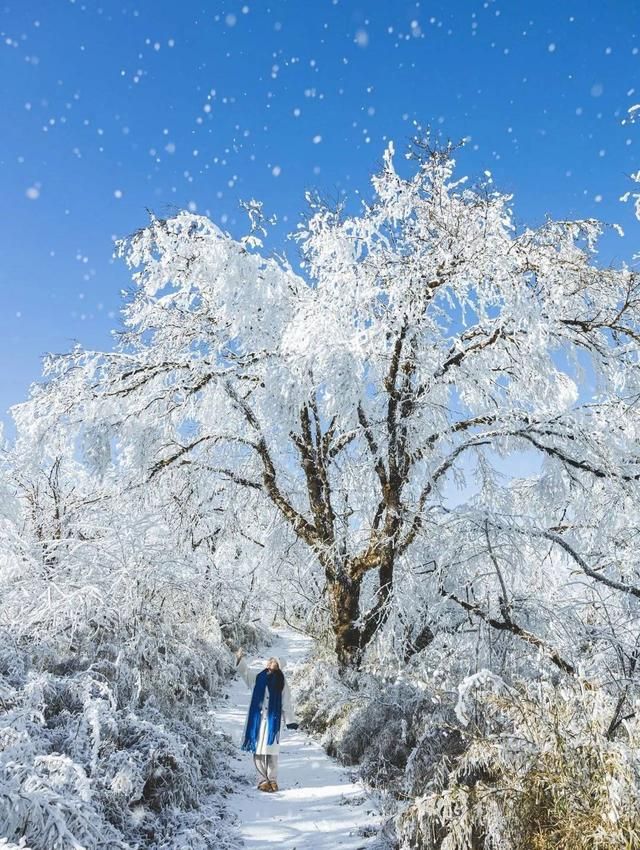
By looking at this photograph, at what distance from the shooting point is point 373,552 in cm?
808

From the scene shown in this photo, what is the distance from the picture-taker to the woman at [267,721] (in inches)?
244

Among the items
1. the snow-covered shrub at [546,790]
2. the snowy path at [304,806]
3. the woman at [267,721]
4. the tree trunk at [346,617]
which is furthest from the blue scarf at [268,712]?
the snow-covered shrub at [546,790]

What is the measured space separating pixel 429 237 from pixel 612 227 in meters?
2.43

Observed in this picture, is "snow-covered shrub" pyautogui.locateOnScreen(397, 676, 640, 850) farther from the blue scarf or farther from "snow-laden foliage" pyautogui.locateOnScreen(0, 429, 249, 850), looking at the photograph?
the blue scarf

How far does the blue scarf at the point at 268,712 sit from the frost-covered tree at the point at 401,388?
1858mm

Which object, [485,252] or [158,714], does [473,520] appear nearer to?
[485,252]

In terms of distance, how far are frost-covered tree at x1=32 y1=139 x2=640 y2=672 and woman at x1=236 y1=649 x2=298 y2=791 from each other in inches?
70.6

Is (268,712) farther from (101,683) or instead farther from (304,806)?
(101,683)

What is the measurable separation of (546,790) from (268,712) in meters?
4.03

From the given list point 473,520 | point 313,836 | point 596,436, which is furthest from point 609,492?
point 313,836

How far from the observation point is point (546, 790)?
3301 millimetres

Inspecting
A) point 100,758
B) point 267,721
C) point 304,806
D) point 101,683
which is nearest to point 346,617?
point 267,721

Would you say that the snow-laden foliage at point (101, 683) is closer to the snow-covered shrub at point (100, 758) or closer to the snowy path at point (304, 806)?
the snow-covered shrub at point (100, 758)

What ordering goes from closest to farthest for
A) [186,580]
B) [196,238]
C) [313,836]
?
[313,836] → [196,238] → [186,580]
